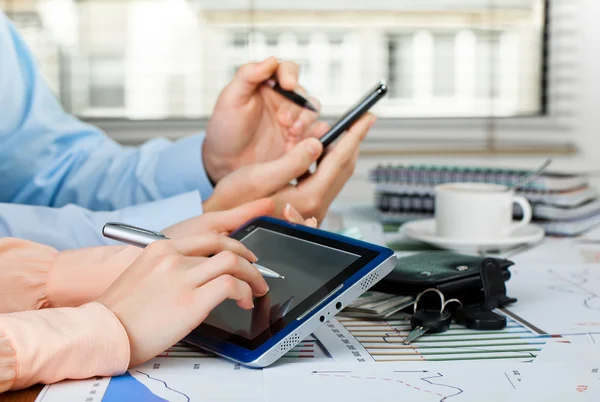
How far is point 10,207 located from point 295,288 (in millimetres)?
441

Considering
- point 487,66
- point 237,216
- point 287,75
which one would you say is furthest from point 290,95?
point 487,66

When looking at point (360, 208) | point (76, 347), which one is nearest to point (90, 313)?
Answer: point (76, 347)

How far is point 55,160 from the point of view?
1226mm

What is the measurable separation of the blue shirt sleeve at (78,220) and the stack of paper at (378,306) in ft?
0.92

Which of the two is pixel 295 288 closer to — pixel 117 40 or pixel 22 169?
pixel 22 169

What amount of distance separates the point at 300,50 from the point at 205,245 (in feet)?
4.91

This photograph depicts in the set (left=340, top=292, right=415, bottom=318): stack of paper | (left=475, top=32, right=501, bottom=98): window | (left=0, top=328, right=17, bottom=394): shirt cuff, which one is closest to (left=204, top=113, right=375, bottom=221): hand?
(left=340, top=292, right=415, bottom=318): stack of paper

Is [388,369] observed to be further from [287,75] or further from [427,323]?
[287,75]

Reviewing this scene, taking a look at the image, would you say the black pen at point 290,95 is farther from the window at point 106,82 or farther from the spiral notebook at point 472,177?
the window at point 106,82

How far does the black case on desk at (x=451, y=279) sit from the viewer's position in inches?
26.3

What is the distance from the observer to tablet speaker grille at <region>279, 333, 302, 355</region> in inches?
21.3

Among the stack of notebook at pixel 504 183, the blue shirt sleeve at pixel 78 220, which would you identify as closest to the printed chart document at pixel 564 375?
the blue shirt sleeve at pixel 78 220

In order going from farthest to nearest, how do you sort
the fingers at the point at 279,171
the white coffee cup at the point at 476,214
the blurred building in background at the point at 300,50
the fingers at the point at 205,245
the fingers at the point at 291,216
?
the blurred building in background at the point at 300,50
the white coffee cup at the point at 476,214
the fingers at the point at 279,171
the fingers at the point at 291,216
the fingers at the point at 205,245

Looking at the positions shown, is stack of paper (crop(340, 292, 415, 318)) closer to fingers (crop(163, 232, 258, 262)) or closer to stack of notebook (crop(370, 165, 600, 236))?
fingers (crop(163, 232, 258, 262))
